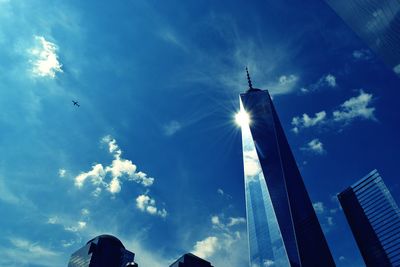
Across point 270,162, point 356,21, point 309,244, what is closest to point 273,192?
point 270,162

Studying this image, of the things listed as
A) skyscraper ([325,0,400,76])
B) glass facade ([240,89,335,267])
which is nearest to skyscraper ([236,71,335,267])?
glass facade ([240,89,335,267])

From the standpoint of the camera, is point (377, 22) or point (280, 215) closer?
point (377, 22)

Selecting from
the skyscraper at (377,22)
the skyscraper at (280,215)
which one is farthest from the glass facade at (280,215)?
the skyscraper at (377,22)

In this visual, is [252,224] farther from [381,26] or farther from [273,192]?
[381,26]

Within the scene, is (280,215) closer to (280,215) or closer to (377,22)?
(280,215)

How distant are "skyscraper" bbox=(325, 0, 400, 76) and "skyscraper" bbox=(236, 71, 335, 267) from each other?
399 feet

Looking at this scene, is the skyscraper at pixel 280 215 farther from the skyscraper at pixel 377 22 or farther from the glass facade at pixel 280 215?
the skyscraper at pixel 377 22

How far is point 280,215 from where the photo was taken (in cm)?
16650

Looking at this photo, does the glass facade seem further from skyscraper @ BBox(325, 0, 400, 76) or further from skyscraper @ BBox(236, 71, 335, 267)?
skyscraper @ BBox(325, 0, 400, 76)

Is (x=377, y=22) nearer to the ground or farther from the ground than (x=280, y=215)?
nearer to the ground

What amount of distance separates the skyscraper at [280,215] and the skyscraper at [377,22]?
122 meters

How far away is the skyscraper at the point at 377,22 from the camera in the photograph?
46.5 meters

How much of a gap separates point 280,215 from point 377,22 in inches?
5140

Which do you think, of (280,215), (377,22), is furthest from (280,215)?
(377,22)
